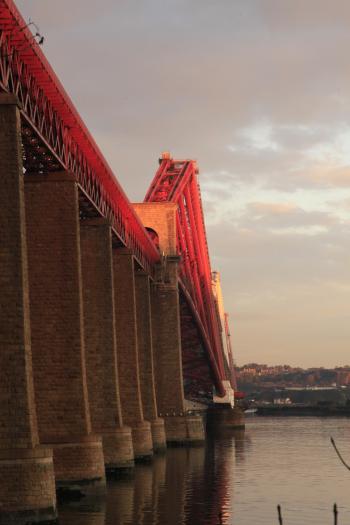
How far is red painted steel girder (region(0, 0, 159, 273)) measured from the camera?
38.7 m

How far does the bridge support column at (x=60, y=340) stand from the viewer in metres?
46.2

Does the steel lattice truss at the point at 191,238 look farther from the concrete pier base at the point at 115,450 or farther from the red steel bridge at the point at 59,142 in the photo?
the concrete pier base at the point at 115,450

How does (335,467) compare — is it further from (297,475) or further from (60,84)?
(60,84)

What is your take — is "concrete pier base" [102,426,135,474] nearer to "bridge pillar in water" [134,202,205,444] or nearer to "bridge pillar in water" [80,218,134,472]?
"bridge pillar in water" [80,218,134,472]

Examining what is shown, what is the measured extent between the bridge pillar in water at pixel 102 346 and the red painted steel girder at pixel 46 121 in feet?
5.77

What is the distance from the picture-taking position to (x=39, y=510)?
3547 centimetres

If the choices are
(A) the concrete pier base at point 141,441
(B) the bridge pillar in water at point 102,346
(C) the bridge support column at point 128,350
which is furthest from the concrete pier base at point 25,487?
(C) the bridge support column at point 128,350

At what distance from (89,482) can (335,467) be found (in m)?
24.4

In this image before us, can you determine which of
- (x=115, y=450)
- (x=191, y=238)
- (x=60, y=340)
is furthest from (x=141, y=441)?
(x=191, y=238)

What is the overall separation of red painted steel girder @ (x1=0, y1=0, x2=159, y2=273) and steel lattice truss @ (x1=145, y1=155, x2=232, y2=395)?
4394cm

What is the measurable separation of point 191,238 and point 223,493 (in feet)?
224

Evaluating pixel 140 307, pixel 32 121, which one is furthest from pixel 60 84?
pixel 140 307

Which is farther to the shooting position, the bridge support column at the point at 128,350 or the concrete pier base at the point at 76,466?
the bridge support column at the point at 128,350

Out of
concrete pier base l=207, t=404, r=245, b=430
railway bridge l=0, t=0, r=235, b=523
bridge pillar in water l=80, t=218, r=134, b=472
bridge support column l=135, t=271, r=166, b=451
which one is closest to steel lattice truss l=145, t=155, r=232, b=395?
concrete pier base l=207, t=404, r=245, b=430
